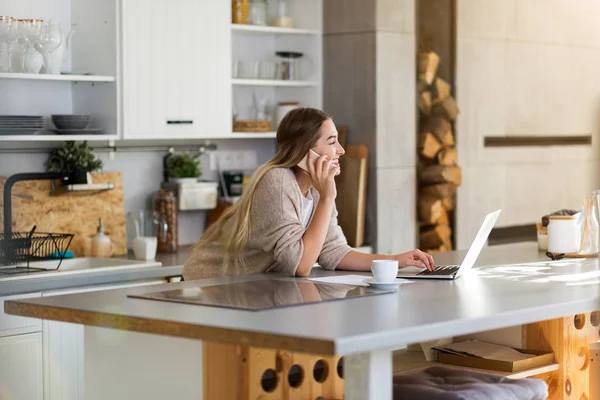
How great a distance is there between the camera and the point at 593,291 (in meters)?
3.10

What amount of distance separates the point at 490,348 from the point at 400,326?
1168 millimetres

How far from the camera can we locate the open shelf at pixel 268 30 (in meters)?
5.65

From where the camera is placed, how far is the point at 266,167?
11.8 feet

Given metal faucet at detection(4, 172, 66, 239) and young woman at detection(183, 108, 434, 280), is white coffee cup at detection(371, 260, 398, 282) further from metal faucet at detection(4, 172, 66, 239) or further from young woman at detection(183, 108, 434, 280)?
metal faucet at detection(4, 172, 66, 239)

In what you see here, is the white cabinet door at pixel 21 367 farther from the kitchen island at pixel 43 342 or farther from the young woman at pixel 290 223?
the young woman at pixel 290 223

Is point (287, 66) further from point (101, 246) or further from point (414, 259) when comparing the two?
point (414, 259)

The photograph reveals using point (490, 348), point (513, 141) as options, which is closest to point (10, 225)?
point (490, 348)

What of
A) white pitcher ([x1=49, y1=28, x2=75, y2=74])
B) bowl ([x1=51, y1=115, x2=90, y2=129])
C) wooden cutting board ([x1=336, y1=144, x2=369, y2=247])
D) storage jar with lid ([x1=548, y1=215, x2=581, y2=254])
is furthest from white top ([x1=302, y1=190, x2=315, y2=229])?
wooden cutting board ([x1=336, y1=144, x2=369, y2=247])

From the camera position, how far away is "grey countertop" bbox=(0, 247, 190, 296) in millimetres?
4270

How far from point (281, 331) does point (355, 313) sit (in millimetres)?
337

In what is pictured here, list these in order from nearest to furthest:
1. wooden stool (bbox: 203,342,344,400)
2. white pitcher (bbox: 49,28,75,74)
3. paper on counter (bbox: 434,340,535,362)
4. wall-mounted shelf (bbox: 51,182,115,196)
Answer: wooden stool (bbox: 203,342,344,400), paper on counter (bbox: 434,340,535,362), white pitcher (bbox: 49,28,75,74), wall-mounted shelf (bbox: 51,182,115,196)

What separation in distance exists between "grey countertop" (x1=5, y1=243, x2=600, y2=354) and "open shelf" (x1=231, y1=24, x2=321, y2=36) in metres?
2.52

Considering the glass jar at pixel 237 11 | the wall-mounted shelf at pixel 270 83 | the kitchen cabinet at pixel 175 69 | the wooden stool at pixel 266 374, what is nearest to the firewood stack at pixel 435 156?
the wall-mounted shelf at pixel 270 83

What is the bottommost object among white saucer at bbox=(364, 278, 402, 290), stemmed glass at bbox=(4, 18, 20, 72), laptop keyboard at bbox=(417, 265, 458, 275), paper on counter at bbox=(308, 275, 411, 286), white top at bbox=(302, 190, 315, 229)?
paper on counter at bbox=(308, 275, 411, 286)
